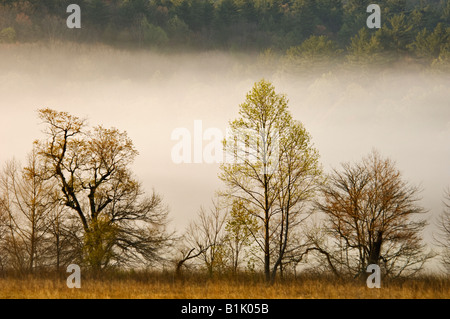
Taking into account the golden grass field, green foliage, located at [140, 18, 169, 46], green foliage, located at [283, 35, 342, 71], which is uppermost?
green foliage, located at [140, 18, 169, 46]

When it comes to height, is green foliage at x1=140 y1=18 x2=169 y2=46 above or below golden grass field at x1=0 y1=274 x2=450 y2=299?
above

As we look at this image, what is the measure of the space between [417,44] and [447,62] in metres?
6.78

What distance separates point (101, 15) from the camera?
118 m

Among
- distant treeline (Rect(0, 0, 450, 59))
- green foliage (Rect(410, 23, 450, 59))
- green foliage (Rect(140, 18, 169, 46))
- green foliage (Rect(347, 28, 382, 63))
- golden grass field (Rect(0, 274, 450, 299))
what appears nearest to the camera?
golden grass field (Rect(0, 274, 450, 299))

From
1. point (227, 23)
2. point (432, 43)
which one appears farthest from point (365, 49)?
point (227, 23)

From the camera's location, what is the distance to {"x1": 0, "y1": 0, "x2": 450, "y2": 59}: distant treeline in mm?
107125

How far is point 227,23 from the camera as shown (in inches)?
5138

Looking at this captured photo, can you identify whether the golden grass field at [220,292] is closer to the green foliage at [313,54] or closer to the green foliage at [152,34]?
the green foliage at [313,54]

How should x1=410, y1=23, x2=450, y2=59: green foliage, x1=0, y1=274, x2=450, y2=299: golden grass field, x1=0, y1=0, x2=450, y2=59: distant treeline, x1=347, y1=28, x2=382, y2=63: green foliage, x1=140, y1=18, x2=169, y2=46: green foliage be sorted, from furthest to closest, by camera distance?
x1=140, y1=18, x2=169, y2=46: green foliage
x1=0, y1=0, x2=450, y2=59: distant treeline
x1=347, y1=28, x2=382, y2=63: green foliage
x1=410, y1=23, x2=450, y2=59: green foliage
x1=0, y1=274, x2=450, y2=299: golden grass field

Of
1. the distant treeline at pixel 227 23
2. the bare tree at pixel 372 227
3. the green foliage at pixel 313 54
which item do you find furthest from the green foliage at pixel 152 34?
the bare tree at pixel 372 227

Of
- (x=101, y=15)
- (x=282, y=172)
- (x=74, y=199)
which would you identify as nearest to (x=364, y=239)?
(x=282, y=172)

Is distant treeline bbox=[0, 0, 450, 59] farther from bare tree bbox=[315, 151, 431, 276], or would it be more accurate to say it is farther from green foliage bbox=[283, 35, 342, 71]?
bare tree bbox=[315, 151, 431, 276]

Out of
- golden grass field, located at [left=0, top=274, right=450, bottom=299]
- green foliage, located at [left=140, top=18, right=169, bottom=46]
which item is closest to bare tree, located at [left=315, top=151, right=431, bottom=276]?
golden grass field, located at [left=0, top=274, right=450, bottom=299]

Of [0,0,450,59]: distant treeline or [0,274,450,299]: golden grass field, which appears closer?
[0,274,450,299]: golden grass field
